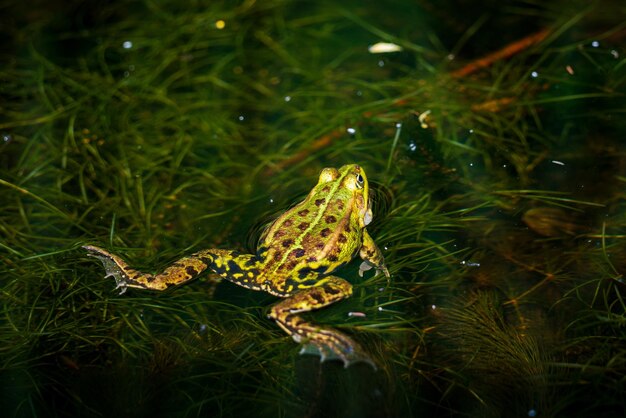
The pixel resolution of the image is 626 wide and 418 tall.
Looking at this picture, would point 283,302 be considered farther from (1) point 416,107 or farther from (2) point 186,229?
(1) point 416,107

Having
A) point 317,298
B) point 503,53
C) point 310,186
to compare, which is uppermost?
point 503,53

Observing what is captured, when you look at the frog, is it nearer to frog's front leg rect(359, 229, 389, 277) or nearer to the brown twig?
frog's front leg rect(359, 229, 389, 277)

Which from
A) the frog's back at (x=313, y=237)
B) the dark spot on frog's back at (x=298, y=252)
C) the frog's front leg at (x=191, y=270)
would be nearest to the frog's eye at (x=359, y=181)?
the frog's back at (x=313, y=237)

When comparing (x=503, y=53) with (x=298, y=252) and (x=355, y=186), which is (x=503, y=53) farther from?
(x=298, y=252)

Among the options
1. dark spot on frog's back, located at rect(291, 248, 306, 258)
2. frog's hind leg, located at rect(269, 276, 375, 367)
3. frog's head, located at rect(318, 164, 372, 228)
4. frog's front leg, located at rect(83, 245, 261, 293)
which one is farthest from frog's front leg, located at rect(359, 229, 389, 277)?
frog's front leg, located at rect(83, 245, 261, 293)

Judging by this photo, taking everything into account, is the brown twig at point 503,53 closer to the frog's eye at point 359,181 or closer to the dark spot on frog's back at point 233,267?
the frog's eye at point 359,181

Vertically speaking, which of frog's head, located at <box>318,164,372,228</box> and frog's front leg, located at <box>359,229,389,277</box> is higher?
frog's head, located at <box>318,164,372,228</box>

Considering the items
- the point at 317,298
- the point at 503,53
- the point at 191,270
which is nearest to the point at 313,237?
the point at 317,298
